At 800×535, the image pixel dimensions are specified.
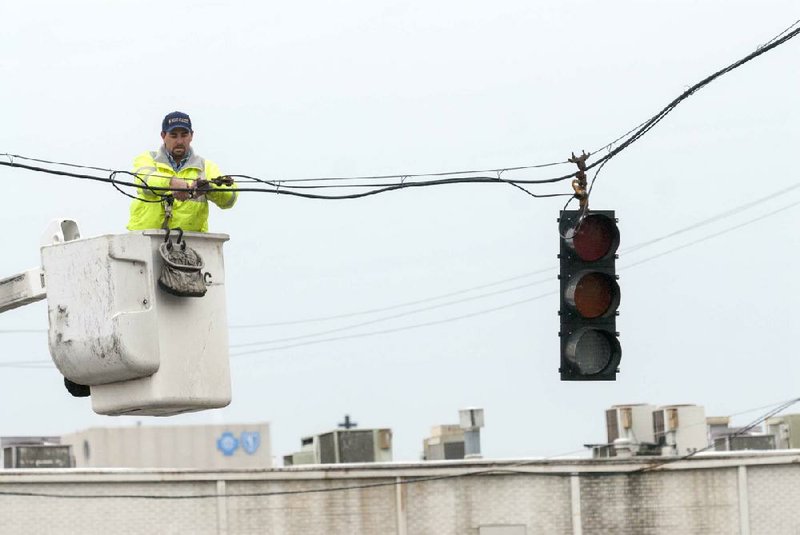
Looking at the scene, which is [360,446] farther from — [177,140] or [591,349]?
[177,140]

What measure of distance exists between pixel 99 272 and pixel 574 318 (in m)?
3.59

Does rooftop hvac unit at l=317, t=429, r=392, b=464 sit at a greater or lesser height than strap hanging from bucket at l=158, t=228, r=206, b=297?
lesser

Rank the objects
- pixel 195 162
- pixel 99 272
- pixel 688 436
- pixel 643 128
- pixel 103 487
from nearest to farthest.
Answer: pixel 99 272, pixel 195 162, pixel 643 128, pixel 103 487, pixel 688 436

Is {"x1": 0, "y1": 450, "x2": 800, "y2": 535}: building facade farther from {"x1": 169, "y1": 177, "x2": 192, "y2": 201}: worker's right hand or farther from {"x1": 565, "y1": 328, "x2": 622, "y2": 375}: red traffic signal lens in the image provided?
{"x1": 169, "y1": 177, "x2": 192, "y2": 201}: worker's right hand

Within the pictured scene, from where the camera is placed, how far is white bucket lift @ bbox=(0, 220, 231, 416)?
11.8 m

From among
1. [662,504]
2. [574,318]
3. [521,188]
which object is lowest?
[662,504]

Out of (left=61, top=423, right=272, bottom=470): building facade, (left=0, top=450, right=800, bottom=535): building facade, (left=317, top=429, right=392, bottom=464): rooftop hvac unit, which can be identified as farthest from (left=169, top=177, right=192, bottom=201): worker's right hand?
(left=61, top=423, right=272, bottom=470): building facade

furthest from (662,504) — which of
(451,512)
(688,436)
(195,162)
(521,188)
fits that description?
(195,162)

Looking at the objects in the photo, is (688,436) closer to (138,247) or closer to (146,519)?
(146,519)

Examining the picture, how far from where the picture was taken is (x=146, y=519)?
1457 inches

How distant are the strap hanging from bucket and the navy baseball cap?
46.1 inches

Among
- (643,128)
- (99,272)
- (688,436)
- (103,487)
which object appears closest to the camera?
(99,272)

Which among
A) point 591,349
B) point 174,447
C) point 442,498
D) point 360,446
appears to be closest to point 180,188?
point 591,349

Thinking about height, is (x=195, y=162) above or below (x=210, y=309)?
above
